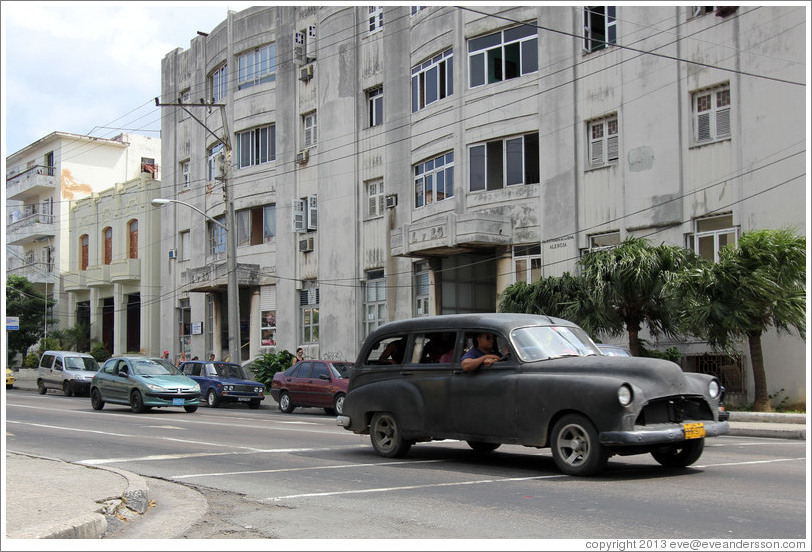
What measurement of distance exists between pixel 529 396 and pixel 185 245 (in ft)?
134

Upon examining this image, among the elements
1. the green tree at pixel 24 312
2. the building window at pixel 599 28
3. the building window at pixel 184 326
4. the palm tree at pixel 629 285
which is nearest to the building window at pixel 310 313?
the building window at pixel 184 326

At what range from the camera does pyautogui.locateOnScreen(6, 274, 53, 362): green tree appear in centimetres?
5620

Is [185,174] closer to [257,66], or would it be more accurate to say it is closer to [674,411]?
[257,66]

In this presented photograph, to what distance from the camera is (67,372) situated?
117 feet

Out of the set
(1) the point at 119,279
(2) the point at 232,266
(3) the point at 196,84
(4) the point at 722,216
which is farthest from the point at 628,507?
(1) the point at 119,279

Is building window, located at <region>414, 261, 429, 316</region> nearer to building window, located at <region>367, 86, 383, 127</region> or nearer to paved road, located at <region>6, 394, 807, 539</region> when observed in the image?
building window, located at <region>367, 86, 383, 127</region>

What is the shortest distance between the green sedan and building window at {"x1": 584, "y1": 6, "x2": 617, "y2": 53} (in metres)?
15.4

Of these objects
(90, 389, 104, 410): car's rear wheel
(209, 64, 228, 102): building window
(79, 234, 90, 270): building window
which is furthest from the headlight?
(79, 234, 90, 270): building window

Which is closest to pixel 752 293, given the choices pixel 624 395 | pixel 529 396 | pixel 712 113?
pixel 712 113

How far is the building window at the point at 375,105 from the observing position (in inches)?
1379

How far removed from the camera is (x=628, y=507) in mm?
7707

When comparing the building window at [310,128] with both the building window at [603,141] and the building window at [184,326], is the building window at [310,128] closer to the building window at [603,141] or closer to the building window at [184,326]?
the building window at [184,326]

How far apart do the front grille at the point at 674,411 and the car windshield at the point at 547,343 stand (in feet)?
4.29

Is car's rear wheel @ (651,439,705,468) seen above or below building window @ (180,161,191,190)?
below
